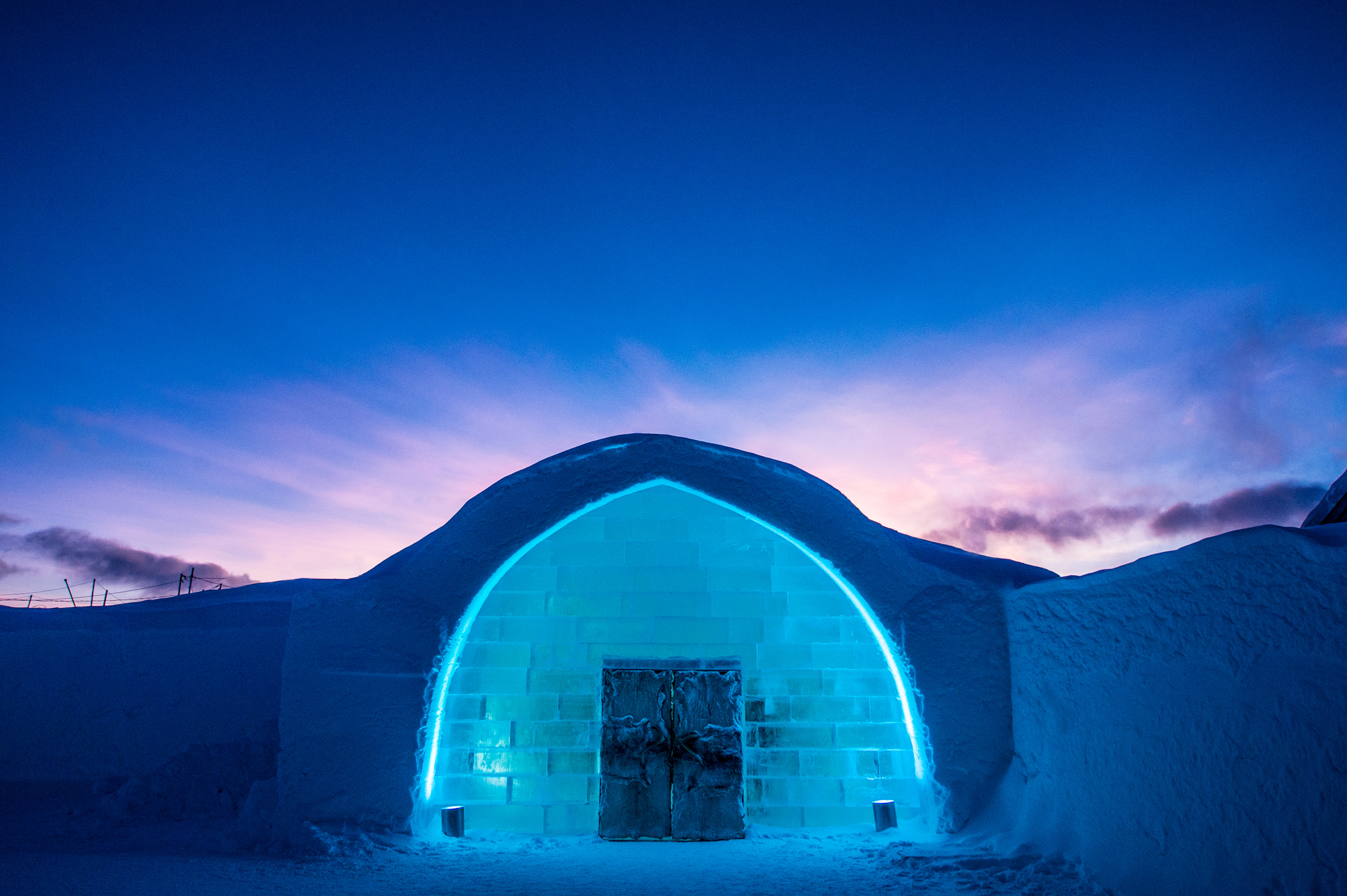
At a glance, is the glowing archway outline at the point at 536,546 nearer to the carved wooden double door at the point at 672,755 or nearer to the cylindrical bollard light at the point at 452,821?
the cylindrical bollard light at the point at 452,821

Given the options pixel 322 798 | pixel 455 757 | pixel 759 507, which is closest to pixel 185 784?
pixel 322 798

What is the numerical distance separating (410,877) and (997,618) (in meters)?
4.99

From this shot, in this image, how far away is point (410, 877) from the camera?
4516mm

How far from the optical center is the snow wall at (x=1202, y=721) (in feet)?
9.71

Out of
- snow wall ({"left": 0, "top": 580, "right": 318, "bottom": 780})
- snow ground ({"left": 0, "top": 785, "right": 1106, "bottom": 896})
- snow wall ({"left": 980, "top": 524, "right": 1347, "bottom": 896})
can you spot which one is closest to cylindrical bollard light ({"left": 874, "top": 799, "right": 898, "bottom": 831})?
snow ground ({"left": 0, "top": 785, "right": 1106, "bottom": 896})

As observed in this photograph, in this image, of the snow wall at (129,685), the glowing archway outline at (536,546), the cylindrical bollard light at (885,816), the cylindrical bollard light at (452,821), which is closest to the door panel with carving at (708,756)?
the cylindrical bollard light at (885,816)

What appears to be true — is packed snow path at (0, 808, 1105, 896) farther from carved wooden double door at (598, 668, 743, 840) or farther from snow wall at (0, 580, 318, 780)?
snow wall at (0, 580, 318, 780)

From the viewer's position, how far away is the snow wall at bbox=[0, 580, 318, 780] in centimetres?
739

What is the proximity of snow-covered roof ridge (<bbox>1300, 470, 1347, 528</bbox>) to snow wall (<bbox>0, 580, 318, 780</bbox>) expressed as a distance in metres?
10.3

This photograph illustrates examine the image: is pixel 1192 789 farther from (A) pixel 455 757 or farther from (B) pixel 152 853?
(B) pixel 152 853

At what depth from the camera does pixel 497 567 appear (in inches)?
231

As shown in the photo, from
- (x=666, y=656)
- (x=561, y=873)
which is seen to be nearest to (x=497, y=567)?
(x=666, y=656)

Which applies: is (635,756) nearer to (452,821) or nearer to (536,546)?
(452,821)

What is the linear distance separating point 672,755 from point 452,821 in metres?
1.92
